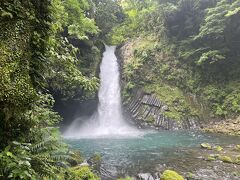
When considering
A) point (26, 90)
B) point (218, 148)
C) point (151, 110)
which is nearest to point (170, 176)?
point (218, 148)

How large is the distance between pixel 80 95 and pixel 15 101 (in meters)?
17.9

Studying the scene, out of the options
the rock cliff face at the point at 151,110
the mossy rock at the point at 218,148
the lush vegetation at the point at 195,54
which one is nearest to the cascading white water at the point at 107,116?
the rock cliff face at the point at 151,110

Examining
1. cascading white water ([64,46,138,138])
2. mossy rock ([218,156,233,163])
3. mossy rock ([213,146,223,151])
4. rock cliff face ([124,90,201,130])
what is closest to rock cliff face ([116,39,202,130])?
rock cliff face ([124,90,201,130])

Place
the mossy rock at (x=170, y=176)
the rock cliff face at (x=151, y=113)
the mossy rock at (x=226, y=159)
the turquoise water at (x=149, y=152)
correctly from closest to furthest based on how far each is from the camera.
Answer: the mossy rock at (x=170, y=176), the turquoise water at (x=149, y=152), the mossy rock at (x=226, y=159), the rock cliff face at (x=151, y=113)

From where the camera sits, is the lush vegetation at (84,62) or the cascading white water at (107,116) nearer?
the lush vegetation at (84,62)

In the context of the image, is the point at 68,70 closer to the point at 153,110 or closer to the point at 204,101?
the point at 153,110

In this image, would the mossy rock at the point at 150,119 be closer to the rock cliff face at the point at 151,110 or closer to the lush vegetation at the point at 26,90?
the rock cliff face at the point at 151,110

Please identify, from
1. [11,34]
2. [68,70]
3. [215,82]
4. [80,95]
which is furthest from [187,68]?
[11,34]

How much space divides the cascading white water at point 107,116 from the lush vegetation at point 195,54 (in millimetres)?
1592

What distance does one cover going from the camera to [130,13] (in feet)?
124

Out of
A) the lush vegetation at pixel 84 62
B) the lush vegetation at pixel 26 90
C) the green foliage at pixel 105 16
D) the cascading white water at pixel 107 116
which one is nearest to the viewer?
the lush vegetation at pixel 26 90

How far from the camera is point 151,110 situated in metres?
21.2

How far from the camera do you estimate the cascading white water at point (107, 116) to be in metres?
20.5

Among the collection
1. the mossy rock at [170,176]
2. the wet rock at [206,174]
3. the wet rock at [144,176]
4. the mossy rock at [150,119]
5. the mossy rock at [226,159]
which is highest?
the mossy rock at [150,119]
